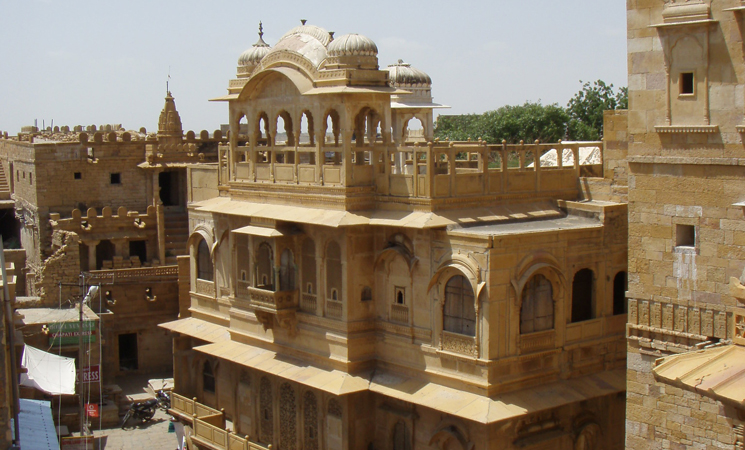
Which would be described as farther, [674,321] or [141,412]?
[141,412]

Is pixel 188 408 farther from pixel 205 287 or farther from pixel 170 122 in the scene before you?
pixel 170 122

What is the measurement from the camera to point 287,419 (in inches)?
876

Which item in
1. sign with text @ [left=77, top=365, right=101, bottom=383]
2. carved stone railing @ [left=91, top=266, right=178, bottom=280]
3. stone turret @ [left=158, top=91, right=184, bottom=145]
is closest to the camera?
sign with text @ [left=77, top=365, right=101, bottom=383]

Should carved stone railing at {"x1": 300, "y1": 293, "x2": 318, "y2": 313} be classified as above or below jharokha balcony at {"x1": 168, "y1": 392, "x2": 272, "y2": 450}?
above

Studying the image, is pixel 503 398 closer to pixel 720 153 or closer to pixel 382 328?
pixel 382 328

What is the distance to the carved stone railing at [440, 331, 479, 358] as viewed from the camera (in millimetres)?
18219

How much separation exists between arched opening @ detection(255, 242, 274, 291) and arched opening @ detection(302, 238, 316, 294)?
3.21 ft

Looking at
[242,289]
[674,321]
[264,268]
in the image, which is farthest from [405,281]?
[674,321]

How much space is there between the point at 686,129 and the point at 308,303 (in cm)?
972

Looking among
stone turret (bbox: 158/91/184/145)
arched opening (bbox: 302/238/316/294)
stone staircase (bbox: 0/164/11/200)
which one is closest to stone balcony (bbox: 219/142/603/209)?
arched opening (bbox: 302/238/316/294)

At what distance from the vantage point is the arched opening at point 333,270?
20.5 meters

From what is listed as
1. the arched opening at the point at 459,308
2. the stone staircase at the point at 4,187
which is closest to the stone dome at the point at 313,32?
the arched opening at the point at 459,308

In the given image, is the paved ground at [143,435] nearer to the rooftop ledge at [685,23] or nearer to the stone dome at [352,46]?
the stone dome at [352,46]

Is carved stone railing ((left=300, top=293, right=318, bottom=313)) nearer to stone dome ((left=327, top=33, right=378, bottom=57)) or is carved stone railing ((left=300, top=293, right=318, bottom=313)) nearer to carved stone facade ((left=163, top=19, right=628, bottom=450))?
carved stone facade ((left=163, top=19, right=628, bottom=450))
